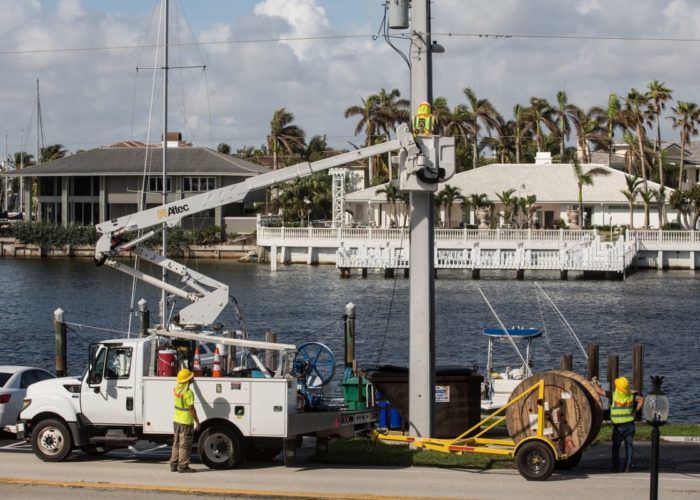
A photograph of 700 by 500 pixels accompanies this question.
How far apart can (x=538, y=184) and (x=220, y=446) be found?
278ft

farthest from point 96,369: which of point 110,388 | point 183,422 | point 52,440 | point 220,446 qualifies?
point 220,446

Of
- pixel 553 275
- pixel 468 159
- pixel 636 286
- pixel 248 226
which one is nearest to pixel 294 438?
pixel 636 286

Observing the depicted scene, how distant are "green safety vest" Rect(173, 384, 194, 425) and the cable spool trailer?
4.76 metres

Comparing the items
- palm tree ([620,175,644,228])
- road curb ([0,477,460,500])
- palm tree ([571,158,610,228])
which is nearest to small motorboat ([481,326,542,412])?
road curb ([0,477,460,500])

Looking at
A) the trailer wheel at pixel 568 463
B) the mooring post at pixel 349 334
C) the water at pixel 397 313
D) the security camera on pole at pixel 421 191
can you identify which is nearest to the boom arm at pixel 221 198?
the security camera on pole at pixel 421 191

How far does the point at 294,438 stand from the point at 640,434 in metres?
7.61

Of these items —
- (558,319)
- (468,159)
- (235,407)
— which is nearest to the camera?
(235,407)

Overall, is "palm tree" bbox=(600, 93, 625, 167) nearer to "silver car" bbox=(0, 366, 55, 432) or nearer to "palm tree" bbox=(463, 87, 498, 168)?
"palm tree" bbox=(463, 87, 498, 168)

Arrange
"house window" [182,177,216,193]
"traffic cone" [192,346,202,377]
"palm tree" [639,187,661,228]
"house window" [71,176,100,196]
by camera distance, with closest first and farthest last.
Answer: "traffic cone" [192,346,202,377] < "palm tree" [639,187,661,228] < "house window" [182,177,216,193] < "house window" [71,176,100,196]

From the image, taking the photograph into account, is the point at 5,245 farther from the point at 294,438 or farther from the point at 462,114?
the point at 294,438

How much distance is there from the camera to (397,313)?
211 ft

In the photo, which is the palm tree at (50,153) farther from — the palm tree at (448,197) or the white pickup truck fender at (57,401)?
the white pickup truck fender at (57,401)

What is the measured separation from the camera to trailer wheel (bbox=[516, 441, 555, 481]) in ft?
63.0

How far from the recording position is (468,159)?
13138 cm
